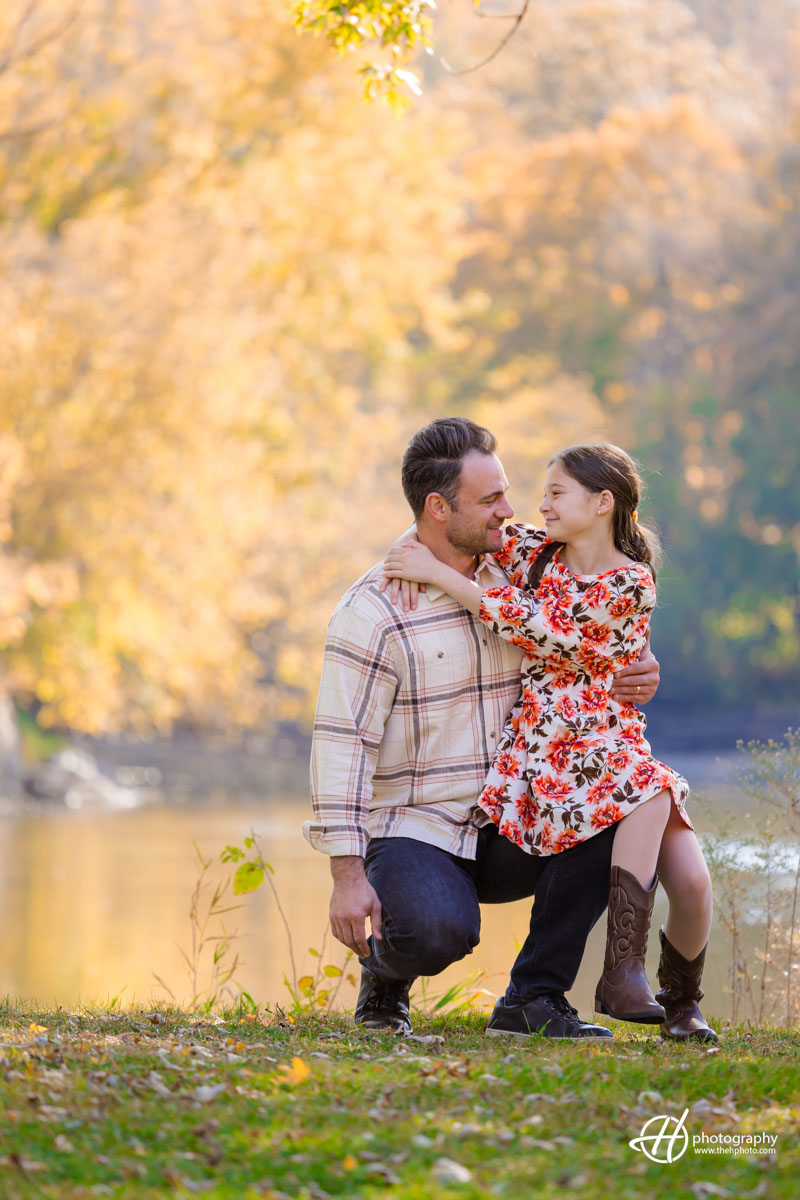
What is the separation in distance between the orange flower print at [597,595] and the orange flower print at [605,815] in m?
0.50

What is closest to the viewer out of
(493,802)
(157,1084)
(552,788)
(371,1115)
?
(371,1115)

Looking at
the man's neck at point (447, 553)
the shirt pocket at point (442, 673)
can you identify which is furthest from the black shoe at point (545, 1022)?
the man's neck at point (447, 553)

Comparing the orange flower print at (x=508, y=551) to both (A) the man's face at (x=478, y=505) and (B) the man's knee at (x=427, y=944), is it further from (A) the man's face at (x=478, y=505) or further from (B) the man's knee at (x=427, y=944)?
(B) the man's knee at (x=427, y=944)

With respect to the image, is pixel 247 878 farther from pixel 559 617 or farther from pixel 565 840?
pixel 559 617

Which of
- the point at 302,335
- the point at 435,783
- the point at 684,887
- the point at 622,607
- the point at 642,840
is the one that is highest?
the point at 302,335

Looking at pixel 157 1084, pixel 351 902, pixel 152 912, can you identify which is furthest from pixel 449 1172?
pixel 152 912

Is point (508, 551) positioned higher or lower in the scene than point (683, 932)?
higher

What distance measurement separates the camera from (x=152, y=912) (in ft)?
34.2

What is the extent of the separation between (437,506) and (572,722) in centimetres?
71

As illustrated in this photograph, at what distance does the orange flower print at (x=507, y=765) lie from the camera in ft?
12.3

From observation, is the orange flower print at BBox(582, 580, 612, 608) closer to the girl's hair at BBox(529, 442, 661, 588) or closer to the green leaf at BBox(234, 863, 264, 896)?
the girl's hair at BBox(529, 442, 661, 588)

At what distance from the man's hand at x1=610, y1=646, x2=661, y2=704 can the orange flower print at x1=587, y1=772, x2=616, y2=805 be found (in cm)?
28

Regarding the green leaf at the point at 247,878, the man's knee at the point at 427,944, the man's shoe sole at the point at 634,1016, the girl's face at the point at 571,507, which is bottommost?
the man's shoe sole at the point at 634,1016

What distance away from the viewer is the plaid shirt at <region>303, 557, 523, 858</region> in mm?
3789
